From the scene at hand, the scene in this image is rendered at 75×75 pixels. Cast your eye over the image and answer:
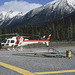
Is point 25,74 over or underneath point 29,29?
underneath

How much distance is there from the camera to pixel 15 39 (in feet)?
101

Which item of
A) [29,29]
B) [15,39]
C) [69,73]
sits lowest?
[69,73]

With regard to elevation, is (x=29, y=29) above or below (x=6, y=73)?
above

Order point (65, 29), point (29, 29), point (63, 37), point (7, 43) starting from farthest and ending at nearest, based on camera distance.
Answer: point (65, 29), point (63, 37), point (29, 29), point (7, 43)

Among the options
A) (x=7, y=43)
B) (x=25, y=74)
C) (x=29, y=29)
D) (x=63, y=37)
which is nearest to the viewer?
(x=25, y=74)

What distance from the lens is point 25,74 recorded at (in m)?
8.50

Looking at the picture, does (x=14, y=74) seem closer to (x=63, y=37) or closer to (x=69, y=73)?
(x=69, y=73)

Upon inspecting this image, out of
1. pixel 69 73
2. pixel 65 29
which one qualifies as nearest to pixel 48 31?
pixel 65 29

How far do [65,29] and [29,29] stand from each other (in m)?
29.5

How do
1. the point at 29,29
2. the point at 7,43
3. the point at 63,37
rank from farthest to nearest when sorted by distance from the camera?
the point at 63,37, the point at 29,29, the point at 7,43

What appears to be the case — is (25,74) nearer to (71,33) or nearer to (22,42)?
(22,42)

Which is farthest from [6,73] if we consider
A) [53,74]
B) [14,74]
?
[53,74]

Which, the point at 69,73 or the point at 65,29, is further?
the point at 65,29

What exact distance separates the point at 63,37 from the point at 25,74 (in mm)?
107919
